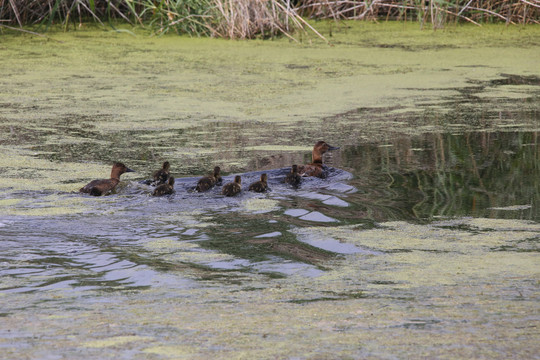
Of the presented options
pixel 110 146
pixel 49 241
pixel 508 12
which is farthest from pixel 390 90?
pixel 49 241

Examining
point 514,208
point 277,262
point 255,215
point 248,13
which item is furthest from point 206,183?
point 248,13

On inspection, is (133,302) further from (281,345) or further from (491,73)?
(491,73)

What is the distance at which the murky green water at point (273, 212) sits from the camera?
2662 millimetres

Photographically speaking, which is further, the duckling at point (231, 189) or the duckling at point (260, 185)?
the duckling at point (260, 185)

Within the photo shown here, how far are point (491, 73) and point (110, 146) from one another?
408 centimetres

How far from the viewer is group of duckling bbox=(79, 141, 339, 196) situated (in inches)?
176

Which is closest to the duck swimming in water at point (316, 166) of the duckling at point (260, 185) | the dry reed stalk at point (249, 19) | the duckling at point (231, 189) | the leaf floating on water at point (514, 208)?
the duckling at point (260, 185)

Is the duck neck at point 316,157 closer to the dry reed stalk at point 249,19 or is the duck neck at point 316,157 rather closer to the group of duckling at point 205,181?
the group of duckling at point 205,181

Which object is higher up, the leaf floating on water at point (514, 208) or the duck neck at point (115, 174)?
the duck neck at point (115, 174)

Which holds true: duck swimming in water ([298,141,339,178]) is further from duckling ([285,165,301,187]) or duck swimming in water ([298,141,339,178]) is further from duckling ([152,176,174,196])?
duckling ([152,176,174,196])

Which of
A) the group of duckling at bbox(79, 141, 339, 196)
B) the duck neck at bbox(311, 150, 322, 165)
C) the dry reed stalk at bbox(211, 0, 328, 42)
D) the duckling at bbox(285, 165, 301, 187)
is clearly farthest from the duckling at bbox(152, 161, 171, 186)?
the dry reed stalk at bbox(211, 0, 328, 42)

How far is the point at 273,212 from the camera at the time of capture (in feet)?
13.8

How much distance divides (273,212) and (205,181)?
0.54 m

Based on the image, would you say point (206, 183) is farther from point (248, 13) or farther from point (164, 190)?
point (248, 13)
